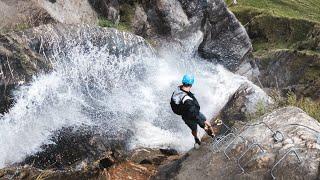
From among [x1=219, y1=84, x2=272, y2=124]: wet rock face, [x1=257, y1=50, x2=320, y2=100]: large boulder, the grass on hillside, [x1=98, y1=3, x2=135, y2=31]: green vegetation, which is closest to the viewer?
[x1=219, y1=84, x2=272, y2=124]: wet rock face

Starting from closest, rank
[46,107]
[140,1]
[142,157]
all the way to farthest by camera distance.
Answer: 1. [142,157]
2. [46,107]
3. [140,1]

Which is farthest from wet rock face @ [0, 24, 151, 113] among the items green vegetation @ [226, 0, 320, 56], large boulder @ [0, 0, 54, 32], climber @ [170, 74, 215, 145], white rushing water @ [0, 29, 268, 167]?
green vegetation @ [226, 0, 320, 56]

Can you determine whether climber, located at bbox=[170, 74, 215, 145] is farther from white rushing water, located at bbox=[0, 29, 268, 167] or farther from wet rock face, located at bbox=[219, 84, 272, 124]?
wet rock face, located at bbox=[219, 84, 272, 124]

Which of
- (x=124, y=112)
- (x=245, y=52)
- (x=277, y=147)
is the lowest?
(x=245, y=52)

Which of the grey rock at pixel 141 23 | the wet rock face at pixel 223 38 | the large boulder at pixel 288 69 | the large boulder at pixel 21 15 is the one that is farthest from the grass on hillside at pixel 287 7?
the large boulder at pixel 21 15

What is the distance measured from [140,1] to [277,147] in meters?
10.8

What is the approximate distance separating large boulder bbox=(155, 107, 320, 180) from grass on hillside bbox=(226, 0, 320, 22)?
19.4m

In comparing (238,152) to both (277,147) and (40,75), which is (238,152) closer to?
(277,147)

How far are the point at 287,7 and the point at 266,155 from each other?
2273cm

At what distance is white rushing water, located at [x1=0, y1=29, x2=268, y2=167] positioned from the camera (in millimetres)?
12859

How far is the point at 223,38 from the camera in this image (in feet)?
68.9

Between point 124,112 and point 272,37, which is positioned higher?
point 124,112

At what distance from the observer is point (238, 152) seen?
Answer: 992cm

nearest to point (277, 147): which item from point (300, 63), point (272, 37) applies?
point (300, 63)
